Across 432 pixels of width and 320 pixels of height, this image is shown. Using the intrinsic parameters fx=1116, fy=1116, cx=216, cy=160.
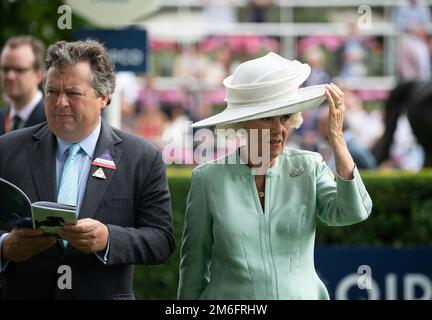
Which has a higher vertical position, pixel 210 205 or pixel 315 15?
pixel 315 15

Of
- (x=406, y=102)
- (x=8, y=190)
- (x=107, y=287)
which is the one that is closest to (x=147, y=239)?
(x=107, y=287)

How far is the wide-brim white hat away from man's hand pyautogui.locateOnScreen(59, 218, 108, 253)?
55cm

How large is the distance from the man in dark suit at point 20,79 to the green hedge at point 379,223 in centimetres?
143

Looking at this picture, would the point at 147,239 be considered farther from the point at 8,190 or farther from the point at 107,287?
the point at 8,190

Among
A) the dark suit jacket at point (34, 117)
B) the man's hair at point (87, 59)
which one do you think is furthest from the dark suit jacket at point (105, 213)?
the dark suit jacket at point (34, 117)

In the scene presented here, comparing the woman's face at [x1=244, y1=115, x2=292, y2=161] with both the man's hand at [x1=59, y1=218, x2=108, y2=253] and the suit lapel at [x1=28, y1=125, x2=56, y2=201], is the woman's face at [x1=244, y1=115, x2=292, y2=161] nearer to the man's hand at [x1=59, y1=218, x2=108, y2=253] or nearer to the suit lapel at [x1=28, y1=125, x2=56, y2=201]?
the man's hand at [x1=59, y1=218, x2=108, y2=253]

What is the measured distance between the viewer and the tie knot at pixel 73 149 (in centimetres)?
453

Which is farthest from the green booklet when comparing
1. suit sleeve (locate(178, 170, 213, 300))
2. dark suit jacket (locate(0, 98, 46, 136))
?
dark suit jacket (locate(0, 98, 46, 136))

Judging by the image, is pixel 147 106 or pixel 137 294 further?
pixel 147 106

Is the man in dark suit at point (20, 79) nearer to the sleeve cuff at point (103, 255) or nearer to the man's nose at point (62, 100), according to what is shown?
the man's nose at point (62, 100)

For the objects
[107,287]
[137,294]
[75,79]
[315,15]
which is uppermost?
[315,15]

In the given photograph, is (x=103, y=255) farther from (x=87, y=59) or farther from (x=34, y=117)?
(x=34, y=117)

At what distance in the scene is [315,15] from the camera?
16.2m

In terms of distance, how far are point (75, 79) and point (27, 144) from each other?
0.37m
